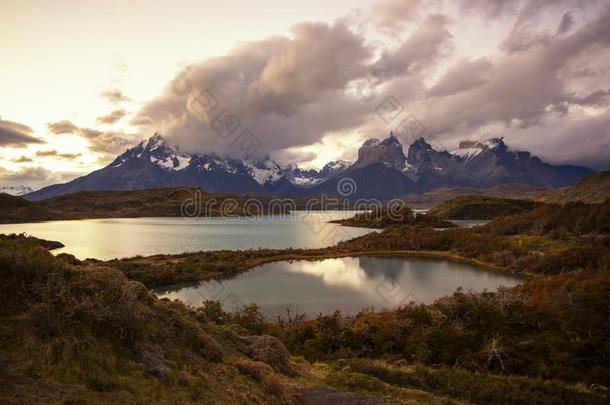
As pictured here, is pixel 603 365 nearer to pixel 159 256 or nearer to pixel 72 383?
pixel 72 383

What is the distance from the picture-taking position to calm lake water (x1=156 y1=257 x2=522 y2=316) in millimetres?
48969

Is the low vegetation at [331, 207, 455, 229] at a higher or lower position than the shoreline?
higher

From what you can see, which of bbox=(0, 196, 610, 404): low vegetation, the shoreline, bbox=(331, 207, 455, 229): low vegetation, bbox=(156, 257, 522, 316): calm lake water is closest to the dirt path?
bbox=(0, 196, 610, 404): low vegetation

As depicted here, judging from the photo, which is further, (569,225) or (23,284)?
(569,225)

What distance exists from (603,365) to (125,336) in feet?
79.4

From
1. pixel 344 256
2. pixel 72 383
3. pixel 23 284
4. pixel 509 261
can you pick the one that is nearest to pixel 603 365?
pixel 72 383

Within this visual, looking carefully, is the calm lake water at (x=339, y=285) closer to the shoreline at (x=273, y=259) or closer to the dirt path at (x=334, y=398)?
the shoreline at (x=273, y=259)

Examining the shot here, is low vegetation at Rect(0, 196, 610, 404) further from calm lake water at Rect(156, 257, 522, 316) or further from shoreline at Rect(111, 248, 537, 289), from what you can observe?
shoreline at Rect(111, 248, 537, 289)

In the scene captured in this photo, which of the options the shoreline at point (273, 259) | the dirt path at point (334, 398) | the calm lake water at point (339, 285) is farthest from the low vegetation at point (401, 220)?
the dirt path at point (334, 398)

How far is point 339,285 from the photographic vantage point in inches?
2377

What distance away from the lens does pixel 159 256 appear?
275ft

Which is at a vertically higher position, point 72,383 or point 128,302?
point 128,302

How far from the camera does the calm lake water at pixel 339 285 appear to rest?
48969 millimetres

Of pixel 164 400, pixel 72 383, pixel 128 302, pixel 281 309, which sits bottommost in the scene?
pixel 281 309
